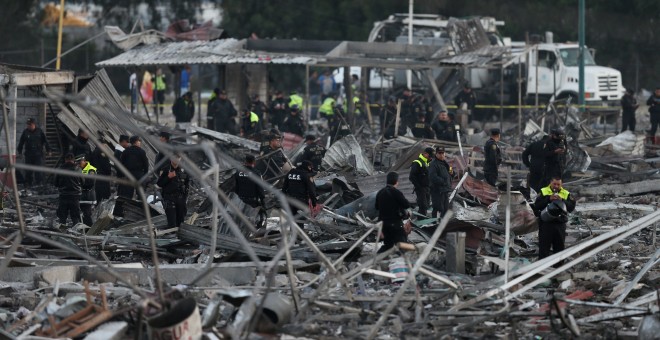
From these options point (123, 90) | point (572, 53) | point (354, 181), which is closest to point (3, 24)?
point (123, 90)

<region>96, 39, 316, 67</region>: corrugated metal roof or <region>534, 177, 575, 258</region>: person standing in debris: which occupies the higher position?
<region>96, 39, 316, 67</region>: corrugated metal roof

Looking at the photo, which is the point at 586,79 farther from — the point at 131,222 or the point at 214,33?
the point at 131,222

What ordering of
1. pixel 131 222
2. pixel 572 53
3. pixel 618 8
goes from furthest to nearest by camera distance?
pixel 618 8 → pixel 572 53 → pixel 131 222

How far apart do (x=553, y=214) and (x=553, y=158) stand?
583 centimetres

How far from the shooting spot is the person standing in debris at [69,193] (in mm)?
18141

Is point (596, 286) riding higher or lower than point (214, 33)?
lower

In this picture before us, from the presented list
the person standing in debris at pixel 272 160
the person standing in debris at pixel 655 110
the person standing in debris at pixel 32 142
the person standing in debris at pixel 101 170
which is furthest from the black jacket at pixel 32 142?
the person standing in debris at pixel 655 110

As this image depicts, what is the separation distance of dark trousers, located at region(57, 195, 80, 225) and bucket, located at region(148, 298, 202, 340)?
27.2 feet

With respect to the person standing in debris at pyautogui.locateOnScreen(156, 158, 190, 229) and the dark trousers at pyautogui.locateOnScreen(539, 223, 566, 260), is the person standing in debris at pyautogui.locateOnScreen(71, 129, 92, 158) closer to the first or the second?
the person standing in debris at pyautogui.locateOnScreen(156, 158, 190, 229)

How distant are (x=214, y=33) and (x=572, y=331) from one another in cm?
2515

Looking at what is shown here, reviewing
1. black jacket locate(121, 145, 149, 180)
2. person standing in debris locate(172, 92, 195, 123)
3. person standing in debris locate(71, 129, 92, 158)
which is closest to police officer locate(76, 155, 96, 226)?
black jacket locate(121, 145, 149, 180)

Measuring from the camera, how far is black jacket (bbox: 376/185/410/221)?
1456 centimetres

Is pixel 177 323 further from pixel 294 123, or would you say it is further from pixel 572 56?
pixel 572 56

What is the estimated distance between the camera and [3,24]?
45.3 m
